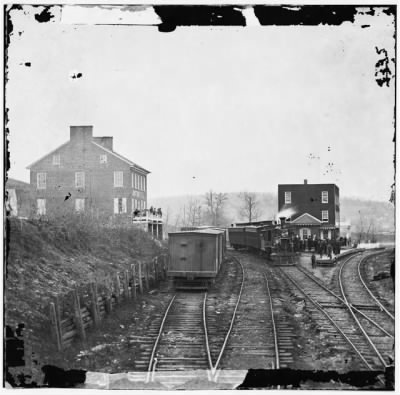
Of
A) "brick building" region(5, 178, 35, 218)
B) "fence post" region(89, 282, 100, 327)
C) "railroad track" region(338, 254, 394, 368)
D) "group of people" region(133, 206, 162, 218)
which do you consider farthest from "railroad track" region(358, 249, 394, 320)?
A: "brick building" region(5, 178, 35, 218)

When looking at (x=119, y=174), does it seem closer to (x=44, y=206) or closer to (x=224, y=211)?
(x=44, y=206)

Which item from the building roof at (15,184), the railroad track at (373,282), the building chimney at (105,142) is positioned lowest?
the railroad track at (373,282)

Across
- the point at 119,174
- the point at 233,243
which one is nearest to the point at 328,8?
the point at 119,174

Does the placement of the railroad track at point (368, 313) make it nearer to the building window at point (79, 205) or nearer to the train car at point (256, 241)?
the train car at point (256, 241)

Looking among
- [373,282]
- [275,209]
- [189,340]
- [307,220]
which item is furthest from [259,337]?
[373,282]

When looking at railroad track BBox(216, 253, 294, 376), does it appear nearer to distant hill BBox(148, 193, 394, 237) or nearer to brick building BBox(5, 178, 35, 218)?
distant hill BBox(148, 193, 394, 237)

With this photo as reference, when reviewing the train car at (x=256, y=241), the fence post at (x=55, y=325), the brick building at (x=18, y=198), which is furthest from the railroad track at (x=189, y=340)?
the train car at (x=256, y=241)

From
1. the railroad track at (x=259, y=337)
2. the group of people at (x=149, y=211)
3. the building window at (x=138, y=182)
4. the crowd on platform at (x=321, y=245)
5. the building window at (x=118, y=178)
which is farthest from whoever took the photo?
the crowd on platform at (x=321, y=245)
